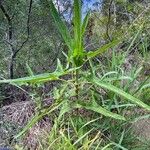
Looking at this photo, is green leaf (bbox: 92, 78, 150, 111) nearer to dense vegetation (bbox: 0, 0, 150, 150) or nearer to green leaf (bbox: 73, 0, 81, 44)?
dense vegetation (bbox: 0, 0, 150, 150)

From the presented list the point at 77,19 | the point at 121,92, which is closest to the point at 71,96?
the point at 121,92

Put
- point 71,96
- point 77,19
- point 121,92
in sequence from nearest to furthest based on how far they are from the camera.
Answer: point 77,19
point 121,92
point 71,96

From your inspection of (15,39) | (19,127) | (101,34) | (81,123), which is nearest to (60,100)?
(81,123)

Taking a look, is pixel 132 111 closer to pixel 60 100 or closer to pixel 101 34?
pixel 60 100

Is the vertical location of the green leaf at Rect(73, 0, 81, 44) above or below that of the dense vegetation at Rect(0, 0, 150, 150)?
above

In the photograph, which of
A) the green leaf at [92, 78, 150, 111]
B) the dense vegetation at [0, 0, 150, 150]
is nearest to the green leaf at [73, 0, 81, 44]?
the dense vegetation at [0, 0, 150, 150]

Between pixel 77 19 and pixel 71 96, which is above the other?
pixel 77 19

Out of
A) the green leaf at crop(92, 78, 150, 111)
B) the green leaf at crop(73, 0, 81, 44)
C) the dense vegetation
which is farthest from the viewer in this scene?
A: the dense vegetation

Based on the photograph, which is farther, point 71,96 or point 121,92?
point 71,96

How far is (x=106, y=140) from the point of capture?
2.37m

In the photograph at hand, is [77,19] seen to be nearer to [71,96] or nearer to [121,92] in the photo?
[121,92]

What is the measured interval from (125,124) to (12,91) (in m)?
1.36

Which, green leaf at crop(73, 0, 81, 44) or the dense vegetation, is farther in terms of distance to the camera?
the dense vegetation

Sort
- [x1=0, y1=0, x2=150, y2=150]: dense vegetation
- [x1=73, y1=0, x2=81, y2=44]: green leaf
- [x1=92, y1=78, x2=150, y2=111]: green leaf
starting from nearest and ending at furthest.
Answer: [x1=73, y1=0, x2=81, y2=44]: green leaf, [x1=92, y1=78, x2=150, y2=111]: green leaf, [x1=0, y1=0, x2=150, y2=150]: dense vegetation
